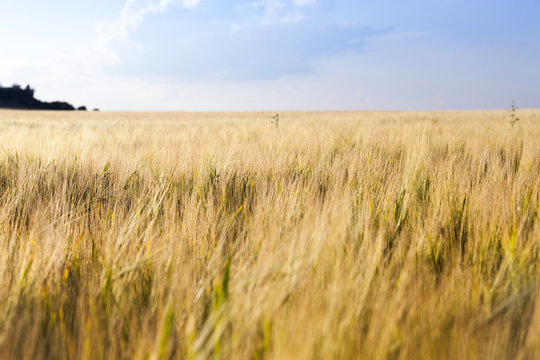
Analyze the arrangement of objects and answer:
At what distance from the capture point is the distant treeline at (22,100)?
53.8m

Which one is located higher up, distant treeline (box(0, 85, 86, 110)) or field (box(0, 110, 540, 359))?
distant treeline (box(0, 85, 86, 110))

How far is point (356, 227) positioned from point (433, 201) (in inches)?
22.9

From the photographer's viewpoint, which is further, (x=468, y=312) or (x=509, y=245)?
(x=509, y=245)

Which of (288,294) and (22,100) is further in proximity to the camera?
(22,100)

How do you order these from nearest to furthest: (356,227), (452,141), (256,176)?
(356,227) < (256,176) < (452,141)

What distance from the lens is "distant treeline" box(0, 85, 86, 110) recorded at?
53.8 metres

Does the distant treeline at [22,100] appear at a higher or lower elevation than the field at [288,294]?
higher

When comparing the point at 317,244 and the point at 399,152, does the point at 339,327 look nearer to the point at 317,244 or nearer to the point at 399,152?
the point at 317,244

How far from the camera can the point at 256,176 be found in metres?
2.26

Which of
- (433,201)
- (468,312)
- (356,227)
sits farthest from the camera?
(433,201)

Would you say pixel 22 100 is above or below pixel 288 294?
above

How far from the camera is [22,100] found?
55594 millimetres

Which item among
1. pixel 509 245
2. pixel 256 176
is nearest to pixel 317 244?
pixel 509 245

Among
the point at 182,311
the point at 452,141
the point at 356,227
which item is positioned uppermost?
the point at 452,141
